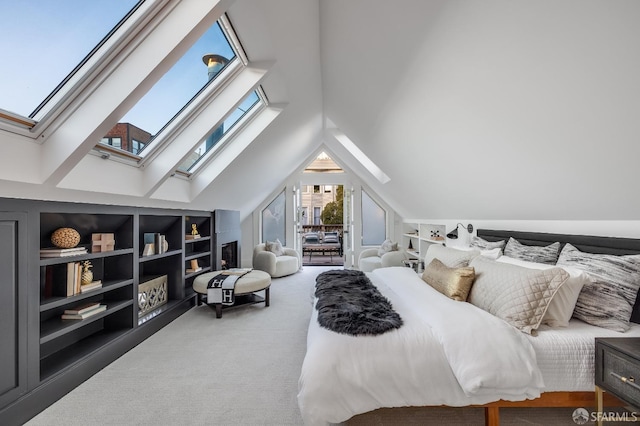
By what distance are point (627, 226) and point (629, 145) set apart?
774mm

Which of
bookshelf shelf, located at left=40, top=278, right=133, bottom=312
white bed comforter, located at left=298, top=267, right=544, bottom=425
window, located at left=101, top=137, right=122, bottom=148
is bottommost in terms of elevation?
white bed comforter, located at left=298, top=267, right=544, bottom=425

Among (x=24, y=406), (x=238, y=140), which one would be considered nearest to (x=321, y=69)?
(x=238, y=140)

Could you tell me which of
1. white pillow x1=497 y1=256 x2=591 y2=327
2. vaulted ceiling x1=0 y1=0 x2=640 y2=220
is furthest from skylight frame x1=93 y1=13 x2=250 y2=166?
white pillow x1=497 y1=256 x2=591 y2=327

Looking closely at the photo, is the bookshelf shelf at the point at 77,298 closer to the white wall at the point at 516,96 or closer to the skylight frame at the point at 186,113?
the skylight frame at the point at 186,113

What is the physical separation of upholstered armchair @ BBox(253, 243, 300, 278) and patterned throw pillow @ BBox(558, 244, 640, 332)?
4572mm

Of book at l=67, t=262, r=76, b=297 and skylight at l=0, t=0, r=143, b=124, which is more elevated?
skylight at l=0, t=0, r=143, b=124

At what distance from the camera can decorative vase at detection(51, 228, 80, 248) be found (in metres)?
2.10

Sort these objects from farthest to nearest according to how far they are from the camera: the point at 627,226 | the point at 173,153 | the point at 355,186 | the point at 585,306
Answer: the point at 355,186 < the point at 173,153 < the point at 627,226 < the point at 585,306

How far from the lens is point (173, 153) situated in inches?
110

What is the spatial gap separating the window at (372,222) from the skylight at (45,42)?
19.4 feet

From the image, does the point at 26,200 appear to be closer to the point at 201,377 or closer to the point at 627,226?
the point at 201,377

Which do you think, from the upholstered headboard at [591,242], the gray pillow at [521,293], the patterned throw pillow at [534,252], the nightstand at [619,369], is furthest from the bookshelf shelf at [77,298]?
the upholstered headboard at [591,242]

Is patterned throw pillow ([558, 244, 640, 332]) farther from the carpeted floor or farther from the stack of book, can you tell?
the stack of book

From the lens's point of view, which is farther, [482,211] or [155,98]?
[482,211]
